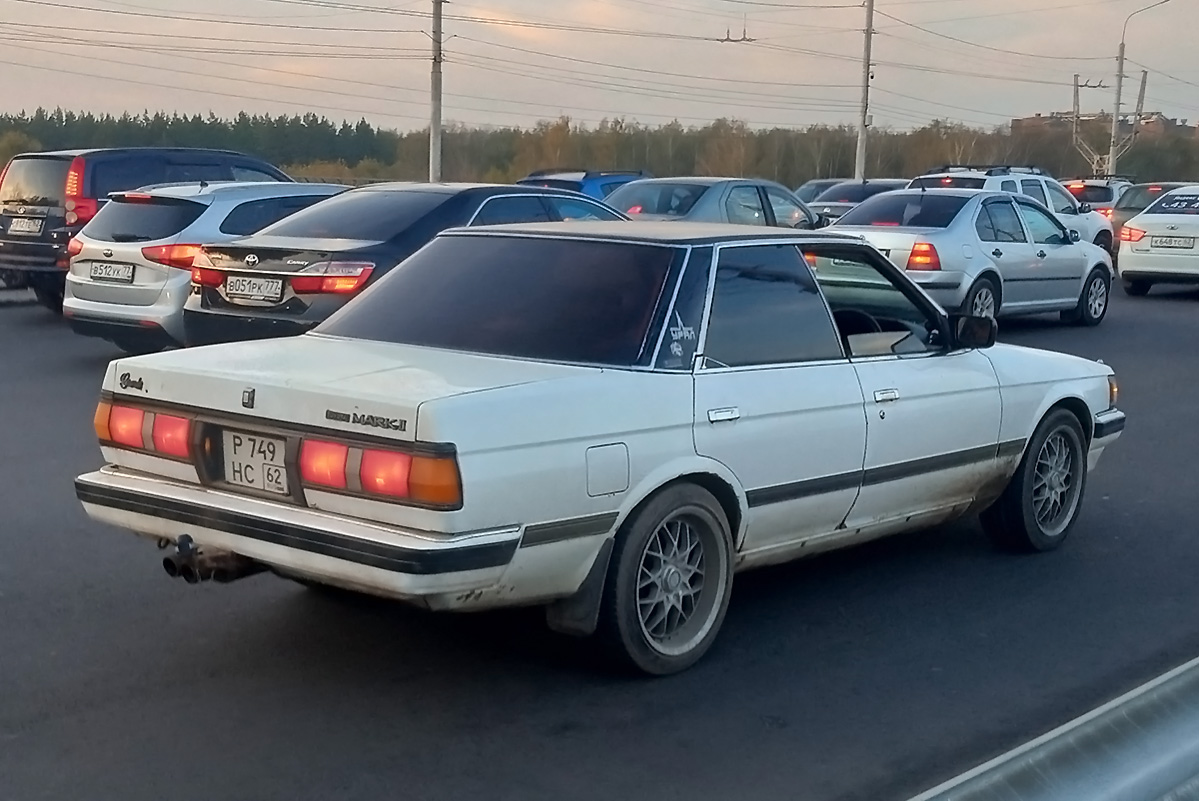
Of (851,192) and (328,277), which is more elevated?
(851,192)

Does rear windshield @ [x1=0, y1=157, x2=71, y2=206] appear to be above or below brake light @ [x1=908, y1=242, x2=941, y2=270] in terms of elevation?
above

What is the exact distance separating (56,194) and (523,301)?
11.5 meters

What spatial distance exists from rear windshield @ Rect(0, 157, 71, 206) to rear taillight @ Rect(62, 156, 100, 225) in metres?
0.11

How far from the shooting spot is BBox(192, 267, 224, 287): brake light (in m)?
9.69

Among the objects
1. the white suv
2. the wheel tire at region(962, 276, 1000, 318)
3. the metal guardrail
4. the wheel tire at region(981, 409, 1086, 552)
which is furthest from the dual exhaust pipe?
the white suv

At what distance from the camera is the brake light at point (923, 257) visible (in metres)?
14.6

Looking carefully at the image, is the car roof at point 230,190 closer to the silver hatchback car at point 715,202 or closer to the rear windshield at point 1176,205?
the silver hatchback car at point 715,202

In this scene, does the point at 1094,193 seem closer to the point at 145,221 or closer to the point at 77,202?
the point at 77,202

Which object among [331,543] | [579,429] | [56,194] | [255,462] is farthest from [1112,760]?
[56,194]

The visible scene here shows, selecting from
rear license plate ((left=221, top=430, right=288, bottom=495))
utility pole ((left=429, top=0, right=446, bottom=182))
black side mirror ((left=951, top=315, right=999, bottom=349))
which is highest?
utility pole ((left=429, top=0, right=446, bottom=182))

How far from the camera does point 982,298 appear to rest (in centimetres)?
1491

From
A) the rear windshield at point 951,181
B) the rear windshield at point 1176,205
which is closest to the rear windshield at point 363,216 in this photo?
the rear windshield at point 951,181

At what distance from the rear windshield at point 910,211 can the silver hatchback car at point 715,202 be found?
141 centimetres

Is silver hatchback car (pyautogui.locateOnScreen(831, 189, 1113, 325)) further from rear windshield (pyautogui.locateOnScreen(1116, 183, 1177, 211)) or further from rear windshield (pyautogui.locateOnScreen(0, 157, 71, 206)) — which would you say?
rear windshield (pyautogui.locateOnScreen(1116, 183, 1177, 211))
